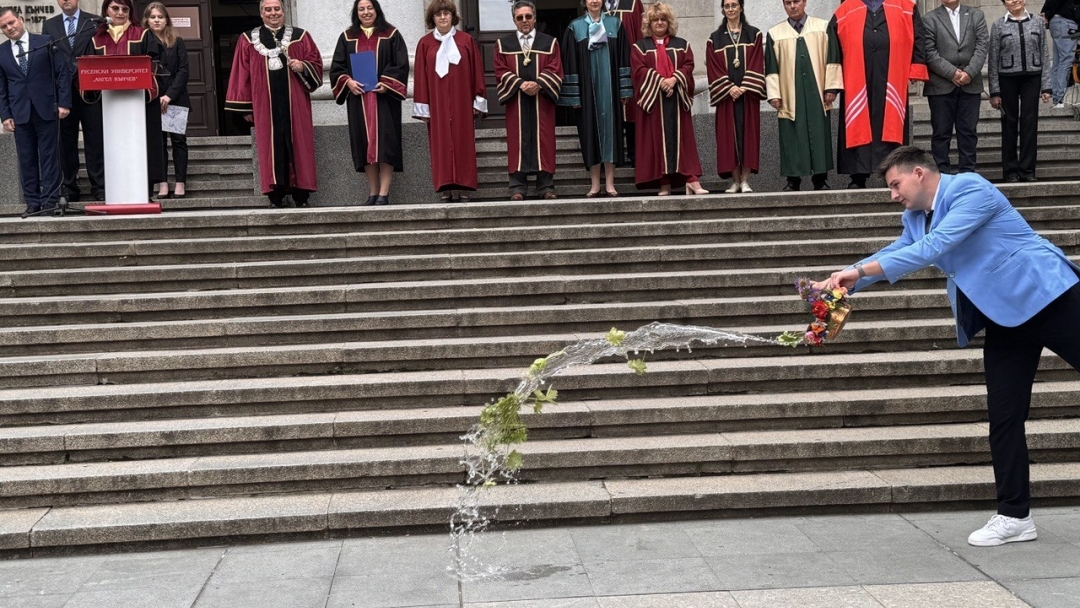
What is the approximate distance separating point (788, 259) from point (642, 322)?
4.98 feet

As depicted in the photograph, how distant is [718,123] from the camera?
12180 mm

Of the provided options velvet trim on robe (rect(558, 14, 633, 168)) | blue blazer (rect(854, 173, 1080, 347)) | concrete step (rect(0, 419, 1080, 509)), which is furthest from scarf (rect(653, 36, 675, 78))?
blue blazer (rect(854, 173, 1080, 347))

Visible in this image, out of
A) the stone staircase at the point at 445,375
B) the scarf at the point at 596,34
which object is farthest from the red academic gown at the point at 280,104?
→ the scarf at the point at 596,34

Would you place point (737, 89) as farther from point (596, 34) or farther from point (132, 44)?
point (132, 44)

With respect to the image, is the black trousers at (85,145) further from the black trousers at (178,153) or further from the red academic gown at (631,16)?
the red academic gown at (631,16)

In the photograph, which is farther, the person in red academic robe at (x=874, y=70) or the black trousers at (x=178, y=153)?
the black trousers at (x=178, y=153)

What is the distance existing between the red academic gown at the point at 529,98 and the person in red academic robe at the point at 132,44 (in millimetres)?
3585

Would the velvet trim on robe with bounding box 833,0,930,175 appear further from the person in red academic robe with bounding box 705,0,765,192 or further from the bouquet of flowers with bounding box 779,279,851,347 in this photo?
the bouquet of flowers with bounding box 779,279,851,347

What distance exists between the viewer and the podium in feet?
36.8

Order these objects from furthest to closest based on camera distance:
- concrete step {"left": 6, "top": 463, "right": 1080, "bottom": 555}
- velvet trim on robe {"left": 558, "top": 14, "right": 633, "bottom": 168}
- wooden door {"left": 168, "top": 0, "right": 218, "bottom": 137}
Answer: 1. wooden door {"left": 168, "top": 0, "right": 218, "bottom": 137}
2. velvet trim on robe {"left": 558, "top": 14, "right": 633, "bottom": 168}
3. concrete step {"left": 6, "top": 463, "right": 1080, "bottom": 555}

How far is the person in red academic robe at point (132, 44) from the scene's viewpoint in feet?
40.2

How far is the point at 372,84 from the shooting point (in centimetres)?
1195

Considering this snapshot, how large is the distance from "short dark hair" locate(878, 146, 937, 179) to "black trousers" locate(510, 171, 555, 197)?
20.7 feet

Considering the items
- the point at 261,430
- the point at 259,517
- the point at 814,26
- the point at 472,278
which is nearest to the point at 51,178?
the point at 472,278
